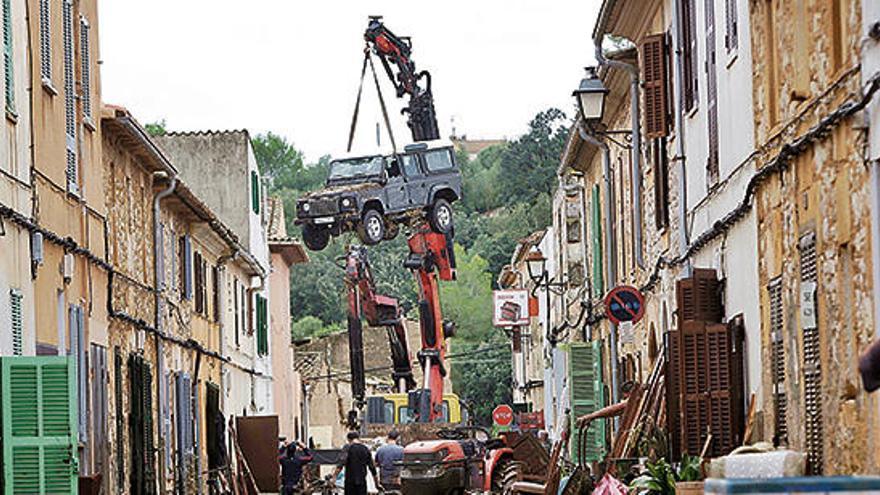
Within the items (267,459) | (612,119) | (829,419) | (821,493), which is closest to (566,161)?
(612,119)

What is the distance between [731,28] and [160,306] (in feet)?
49.4

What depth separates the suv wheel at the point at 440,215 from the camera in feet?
167

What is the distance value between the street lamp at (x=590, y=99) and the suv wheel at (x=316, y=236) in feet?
83.9

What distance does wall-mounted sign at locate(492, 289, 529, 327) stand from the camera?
2270 inches

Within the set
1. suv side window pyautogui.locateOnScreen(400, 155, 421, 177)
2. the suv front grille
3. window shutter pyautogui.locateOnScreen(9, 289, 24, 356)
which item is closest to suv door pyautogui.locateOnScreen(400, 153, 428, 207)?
suv side window pyautogui.locateOnScreen(400, 155, 421, 177)

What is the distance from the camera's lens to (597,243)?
3422 centimetres

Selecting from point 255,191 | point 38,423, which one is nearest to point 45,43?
point 38,423

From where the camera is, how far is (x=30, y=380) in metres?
17.2

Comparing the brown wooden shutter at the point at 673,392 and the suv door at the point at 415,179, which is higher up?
the suv door at the point at 415,179

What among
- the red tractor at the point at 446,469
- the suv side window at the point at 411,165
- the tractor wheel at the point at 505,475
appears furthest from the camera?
the suv side window at the point at 411,165

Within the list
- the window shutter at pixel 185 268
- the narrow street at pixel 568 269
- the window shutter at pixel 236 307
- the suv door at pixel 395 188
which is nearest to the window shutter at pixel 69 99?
the narrow street at pixel 568 269

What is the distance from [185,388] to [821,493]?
92.9 feet

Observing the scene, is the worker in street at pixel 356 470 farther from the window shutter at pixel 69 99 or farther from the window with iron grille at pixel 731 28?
the window with iron grille at pixel 731 28

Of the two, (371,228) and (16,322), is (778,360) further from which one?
(371,228)
